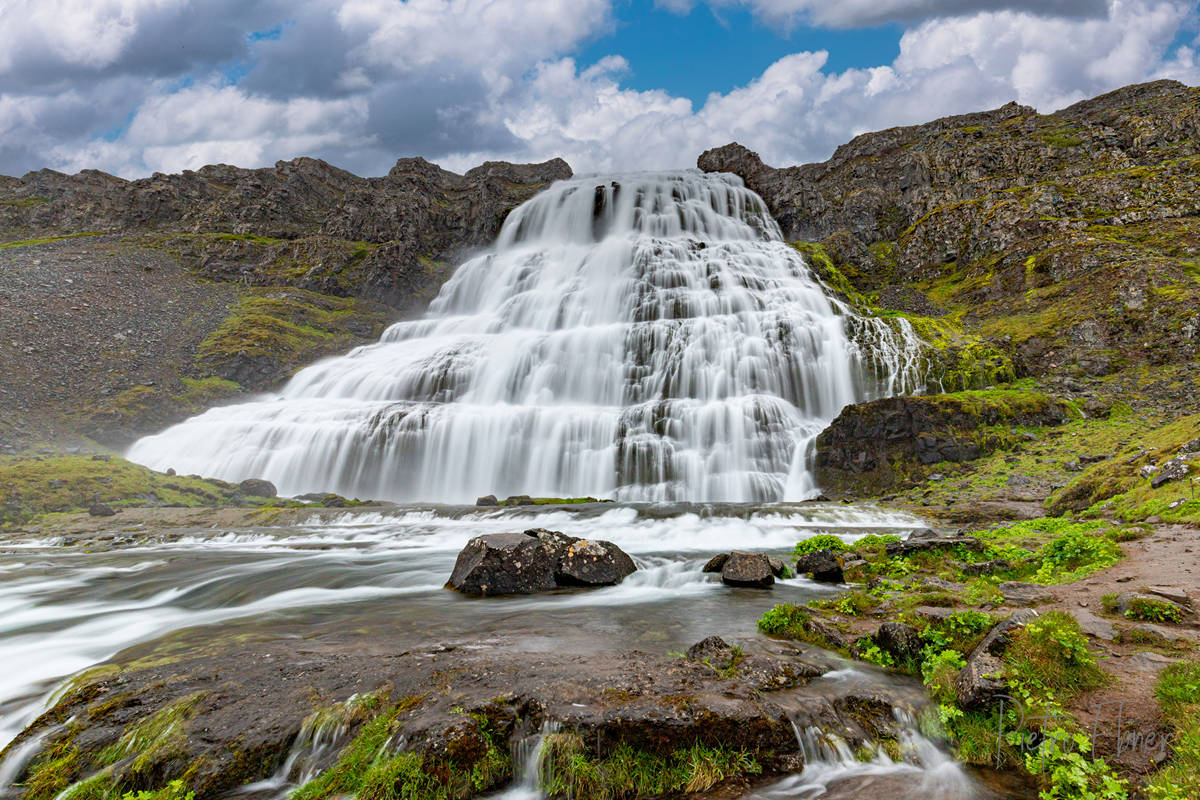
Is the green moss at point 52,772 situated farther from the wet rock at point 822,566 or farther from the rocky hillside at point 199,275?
the rocky hillside at point 199,275

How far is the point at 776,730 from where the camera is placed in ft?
14.6

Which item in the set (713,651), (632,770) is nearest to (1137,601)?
(713,651)

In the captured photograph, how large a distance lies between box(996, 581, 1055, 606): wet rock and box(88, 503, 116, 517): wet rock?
25.6m

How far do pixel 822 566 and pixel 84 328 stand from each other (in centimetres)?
4972

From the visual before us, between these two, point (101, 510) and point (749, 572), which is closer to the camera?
point (749, 572)

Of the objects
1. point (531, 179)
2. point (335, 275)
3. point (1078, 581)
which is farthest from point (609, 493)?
point (531, 179)

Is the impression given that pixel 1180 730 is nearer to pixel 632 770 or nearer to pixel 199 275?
pixel 632 770

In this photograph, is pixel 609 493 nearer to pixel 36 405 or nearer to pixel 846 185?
pixel 36 405

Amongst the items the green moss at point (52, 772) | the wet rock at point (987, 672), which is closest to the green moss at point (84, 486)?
the green moss at point (52, 772)

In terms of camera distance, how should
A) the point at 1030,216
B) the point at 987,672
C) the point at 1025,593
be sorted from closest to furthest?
the point at 987,672
the point at 1025,593
the point at 1030,216

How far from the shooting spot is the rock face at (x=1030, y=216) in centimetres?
2755

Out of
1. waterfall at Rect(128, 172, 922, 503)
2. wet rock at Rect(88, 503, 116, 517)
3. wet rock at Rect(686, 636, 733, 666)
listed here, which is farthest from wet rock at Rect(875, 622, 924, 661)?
wet rock at Rect(88, 503, 116, 517)

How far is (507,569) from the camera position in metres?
9.89

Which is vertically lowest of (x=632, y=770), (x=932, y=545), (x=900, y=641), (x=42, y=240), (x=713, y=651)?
(x=632, y=770)
